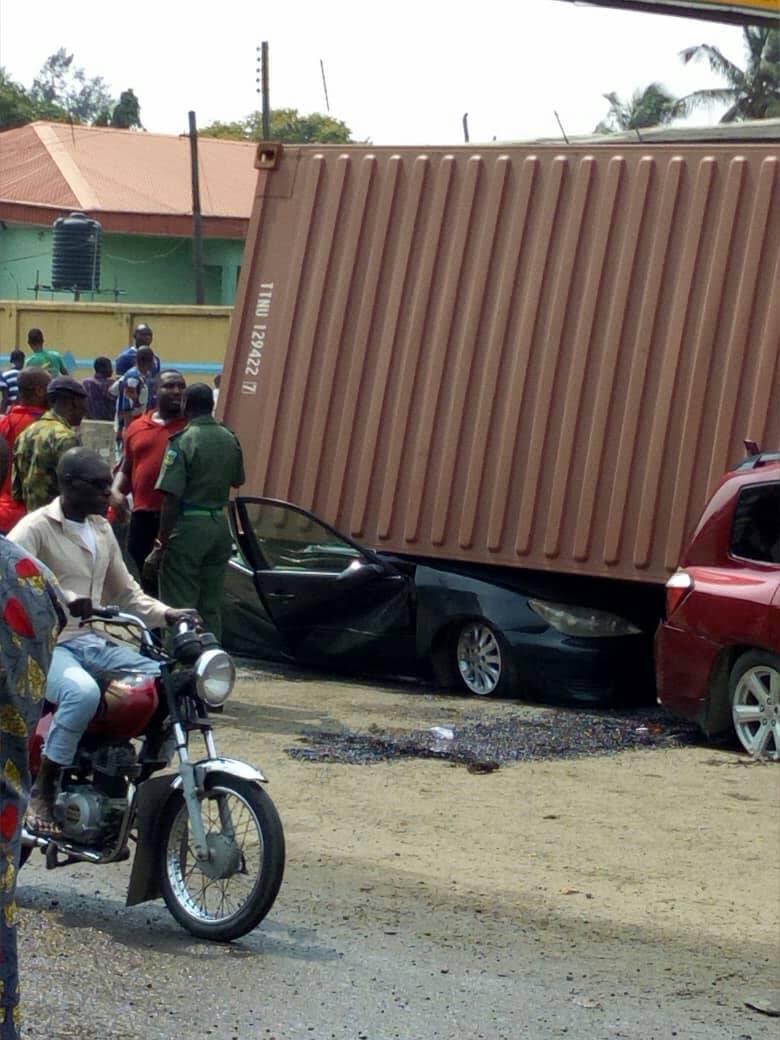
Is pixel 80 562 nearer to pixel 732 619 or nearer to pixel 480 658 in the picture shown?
pixel 732 619

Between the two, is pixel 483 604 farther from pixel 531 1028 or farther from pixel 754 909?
pixel 531 1028

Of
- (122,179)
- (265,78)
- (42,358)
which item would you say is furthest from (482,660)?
(122,179)

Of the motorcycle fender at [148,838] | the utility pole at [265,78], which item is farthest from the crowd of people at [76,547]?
the utility pole at [265,78]

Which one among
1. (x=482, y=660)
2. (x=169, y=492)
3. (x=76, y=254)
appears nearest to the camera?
(x=169, y=492)

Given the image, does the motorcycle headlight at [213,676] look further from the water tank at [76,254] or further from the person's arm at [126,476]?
the water tank at [76,254]

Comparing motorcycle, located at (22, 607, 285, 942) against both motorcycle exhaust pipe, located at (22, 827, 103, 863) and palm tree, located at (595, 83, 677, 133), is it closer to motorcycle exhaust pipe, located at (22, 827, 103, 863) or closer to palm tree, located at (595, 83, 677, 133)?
motorcycle exhaust pipe, located at (22, 827, 103, 863)

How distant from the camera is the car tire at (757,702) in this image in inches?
367

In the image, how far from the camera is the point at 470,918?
20.6 feet

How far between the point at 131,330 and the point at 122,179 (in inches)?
820

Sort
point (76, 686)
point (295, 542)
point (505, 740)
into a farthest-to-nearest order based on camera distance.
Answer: point (295, 542)
point (505, 740)
point (76, 686)

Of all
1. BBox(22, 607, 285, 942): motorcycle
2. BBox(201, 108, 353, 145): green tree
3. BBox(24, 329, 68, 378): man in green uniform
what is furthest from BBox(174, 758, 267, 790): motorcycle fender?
BBox(201, 108, 353, 145): green tree

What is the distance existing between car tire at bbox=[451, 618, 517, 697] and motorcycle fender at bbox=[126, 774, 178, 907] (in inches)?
208

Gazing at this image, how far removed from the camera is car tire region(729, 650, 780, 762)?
9312mm

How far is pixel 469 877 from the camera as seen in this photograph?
6.92m
